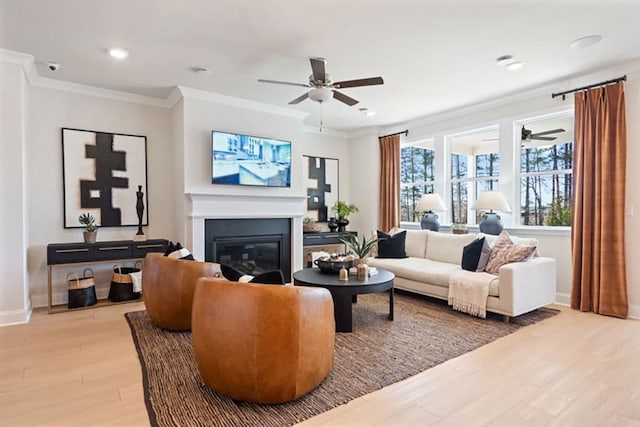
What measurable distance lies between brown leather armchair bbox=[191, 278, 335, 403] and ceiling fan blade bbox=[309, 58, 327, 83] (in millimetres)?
2179

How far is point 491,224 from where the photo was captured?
15.4 feet

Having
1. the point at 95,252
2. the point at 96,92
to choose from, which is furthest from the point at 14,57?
the point at 95,252

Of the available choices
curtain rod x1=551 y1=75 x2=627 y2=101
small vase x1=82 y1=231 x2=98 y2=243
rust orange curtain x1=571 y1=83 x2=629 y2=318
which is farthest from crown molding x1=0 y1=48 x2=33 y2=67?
rust orange curtain x1=571 y1=83 x2=629 y2=318

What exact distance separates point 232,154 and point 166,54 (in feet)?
5.03

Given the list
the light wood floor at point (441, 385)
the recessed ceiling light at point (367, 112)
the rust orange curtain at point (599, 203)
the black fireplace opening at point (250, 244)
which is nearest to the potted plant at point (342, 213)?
the black fireplace opening at point (250, 244)

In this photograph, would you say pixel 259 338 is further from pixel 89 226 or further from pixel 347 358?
pixel 89 226

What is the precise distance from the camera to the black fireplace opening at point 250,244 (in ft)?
15.6

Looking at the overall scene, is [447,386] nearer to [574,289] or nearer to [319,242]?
[574,289]

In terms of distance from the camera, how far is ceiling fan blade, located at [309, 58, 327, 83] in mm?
3281

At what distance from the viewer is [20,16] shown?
110 inches

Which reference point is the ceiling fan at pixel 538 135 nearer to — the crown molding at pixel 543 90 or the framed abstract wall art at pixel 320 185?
the crown molding at pixel 543 90

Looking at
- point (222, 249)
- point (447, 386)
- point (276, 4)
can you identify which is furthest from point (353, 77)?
point (447, 386)

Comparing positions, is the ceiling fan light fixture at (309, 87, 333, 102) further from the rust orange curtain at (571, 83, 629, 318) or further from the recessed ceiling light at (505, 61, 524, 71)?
the rust orange curtain at (571, 83, 629, 318)

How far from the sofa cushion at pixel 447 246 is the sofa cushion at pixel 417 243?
71mm
